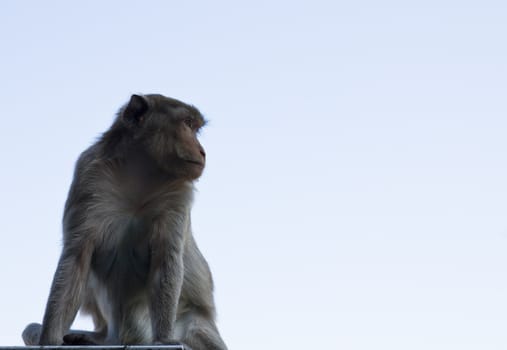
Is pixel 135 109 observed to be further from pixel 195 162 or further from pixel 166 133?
pixel 195 162

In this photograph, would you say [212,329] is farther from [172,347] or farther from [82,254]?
[172,347]

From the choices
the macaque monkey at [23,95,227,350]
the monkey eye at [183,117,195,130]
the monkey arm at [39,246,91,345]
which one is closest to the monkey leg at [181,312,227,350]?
the macaque monkey at [23,95,227,350]

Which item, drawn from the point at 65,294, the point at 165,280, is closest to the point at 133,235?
the point at 165,280

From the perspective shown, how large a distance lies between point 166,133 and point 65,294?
1877mm

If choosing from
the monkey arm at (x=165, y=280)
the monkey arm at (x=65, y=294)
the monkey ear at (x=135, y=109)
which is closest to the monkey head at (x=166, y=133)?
the monkey ear at (x=135, y=109)

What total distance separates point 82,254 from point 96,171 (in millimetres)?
794

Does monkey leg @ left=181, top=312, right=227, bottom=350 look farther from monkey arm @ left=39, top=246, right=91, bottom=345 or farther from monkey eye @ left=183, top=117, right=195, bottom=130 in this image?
monkey eye @ left=183, top=117, right=195, bottom=130

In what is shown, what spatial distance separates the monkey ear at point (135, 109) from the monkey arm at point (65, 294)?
56.8 inches

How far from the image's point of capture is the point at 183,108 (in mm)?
9094

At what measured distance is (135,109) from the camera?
8891 millimetres

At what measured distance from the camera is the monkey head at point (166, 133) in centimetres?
860

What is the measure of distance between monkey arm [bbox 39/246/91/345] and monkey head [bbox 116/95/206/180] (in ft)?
3.80

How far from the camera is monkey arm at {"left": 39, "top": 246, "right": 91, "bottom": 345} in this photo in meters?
7.70

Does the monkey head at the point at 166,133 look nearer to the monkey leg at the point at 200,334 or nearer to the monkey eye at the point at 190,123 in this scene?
the monkey eye at the point at 190,123
